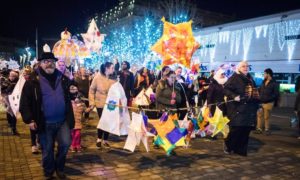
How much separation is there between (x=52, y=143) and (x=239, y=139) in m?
4.03

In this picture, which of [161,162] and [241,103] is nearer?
[161,162]

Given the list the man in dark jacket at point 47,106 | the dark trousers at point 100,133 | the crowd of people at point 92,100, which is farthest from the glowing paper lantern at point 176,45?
the man in dark jacket at point 47,106

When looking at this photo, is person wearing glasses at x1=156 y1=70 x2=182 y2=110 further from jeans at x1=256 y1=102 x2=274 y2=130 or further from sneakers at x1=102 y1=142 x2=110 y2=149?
jeans at x1=256 y1=102 x2=274 y2=130

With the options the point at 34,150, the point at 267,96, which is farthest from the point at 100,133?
the point at 267,96

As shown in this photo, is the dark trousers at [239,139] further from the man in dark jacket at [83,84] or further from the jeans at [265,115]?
the man in dark jacket at [83,84]

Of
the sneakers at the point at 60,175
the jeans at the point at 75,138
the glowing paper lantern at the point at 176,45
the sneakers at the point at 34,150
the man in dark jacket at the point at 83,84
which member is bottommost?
the sneakers at the point at 60,175

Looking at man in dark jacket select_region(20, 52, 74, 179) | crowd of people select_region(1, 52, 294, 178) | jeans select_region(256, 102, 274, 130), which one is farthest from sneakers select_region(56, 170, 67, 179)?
jeans select_region(256, 102, 274, 130)

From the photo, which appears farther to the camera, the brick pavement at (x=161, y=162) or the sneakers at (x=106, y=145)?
the sneakers at (x=106, y=145)

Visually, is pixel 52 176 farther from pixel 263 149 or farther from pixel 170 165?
pixel 263 149

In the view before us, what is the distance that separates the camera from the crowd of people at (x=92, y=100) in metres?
5.04

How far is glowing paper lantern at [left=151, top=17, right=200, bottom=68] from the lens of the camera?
7461 millimetres

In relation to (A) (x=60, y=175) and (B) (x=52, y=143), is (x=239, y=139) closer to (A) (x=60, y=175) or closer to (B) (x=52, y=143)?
(A) (x=60, y=175)

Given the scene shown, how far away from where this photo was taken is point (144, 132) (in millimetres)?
6555

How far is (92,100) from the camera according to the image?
7262 millimetres
